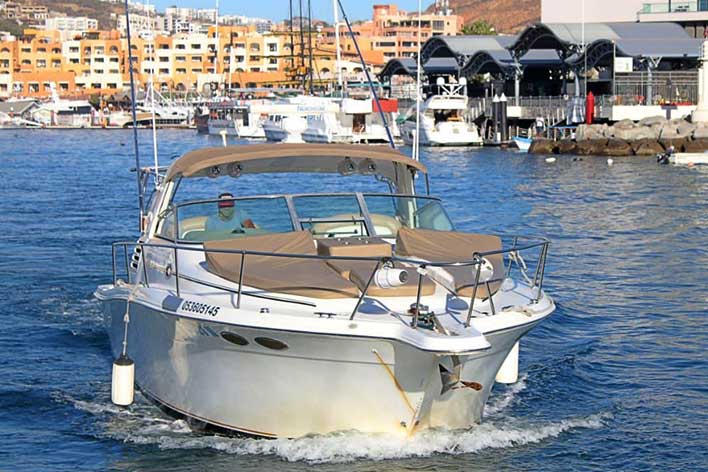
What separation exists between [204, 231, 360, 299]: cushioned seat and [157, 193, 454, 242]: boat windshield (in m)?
0.55

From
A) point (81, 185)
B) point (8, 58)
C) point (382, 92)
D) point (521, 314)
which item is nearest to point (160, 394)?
point (521, 314)

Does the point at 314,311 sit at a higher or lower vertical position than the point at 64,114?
lower

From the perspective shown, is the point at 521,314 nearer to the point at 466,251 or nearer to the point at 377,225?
the point at 466,251

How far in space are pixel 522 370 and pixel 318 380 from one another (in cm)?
476

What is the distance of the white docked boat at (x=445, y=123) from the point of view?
63469 mm

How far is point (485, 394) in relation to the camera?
419 inches

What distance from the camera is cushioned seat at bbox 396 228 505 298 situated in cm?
1077

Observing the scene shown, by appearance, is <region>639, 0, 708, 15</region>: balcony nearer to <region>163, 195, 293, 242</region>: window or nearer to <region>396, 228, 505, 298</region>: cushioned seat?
<region>396, 228, 505, 298</region>: cushioned seat

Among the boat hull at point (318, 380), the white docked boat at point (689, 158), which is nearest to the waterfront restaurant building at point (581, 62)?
the white docked boat at point (689, 158)

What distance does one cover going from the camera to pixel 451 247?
37.2 ft

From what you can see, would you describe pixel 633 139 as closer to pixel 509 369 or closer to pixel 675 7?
pixel 675 7

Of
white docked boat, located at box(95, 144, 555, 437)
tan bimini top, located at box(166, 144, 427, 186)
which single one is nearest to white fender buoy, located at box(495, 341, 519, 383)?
white docked boat, located at box(95, 144, 555, 437)

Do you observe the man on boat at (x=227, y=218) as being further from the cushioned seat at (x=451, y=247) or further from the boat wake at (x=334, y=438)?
the boat wake at (x=334, y=438)

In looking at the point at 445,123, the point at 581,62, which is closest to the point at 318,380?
the point at 445,123
